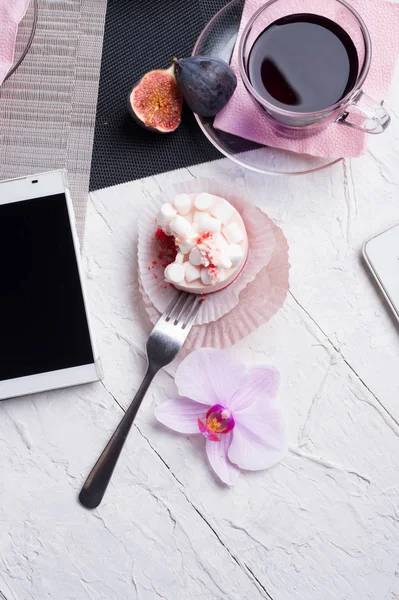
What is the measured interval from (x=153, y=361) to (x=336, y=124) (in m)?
0.41

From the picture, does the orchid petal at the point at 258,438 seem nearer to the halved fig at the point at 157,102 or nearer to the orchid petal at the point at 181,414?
the orchid petal at the point at 181,414

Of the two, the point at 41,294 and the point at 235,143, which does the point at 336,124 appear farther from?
the point at 41,294

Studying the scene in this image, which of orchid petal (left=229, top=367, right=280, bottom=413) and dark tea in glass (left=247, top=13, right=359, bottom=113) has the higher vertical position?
dark tea in glass (left=247, top=13, right=359, bottom=113)

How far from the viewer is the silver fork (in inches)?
33.0

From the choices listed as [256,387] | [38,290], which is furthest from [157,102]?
[256,387]

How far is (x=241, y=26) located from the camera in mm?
887

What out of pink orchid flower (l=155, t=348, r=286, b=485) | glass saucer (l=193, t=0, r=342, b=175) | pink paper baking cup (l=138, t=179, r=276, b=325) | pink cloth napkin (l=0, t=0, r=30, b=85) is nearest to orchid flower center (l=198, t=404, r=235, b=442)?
pink orchid flower (l=155, t=348, r=286, b=485)

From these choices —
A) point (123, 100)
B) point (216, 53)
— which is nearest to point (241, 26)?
point (216, 53)

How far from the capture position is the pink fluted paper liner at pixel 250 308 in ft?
2.78

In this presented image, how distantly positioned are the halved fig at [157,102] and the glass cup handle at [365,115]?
0.23 m

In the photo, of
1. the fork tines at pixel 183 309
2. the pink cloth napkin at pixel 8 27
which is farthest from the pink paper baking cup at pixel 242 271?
the pink cloth napkin at pixel 8 27

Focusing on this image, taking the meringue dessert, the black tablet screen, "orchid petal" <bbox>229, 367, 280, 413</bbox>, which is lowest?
"orchid petal" <bbox>229, 367, 280, 413</bbox>

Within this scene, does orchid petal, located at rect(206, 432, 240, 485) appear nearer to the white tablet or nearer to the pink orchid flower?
the pink orchid flower

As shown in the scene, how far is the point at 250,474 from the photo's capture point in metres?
0.85
